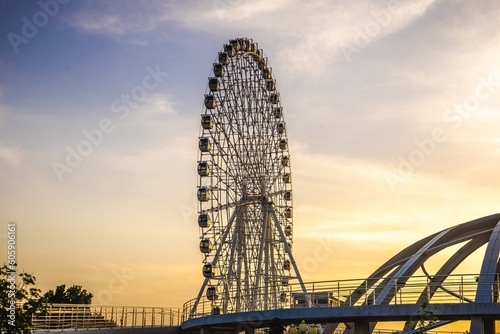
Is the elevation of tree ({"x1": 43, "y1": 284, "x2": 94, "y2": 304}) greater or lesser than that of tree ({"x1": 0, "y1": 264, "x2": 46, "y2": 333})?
greater

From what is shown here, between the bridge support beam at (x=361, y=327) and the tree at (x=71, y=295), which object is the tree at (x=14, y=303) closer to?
the bridge support beam at (x=361, y=327)

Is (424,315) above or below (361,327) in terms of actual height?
below

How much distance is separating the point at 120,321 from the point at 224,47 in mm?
20387

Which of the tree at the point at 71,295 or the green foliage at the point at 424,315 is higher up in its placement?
the tree at the point at 71,295

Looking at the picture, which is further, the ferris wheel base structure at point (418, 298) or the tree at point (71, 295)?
the tree at point (71, 295)

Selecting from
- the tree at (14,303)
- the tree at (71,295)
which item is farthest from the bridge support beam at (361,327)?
the tree at (71,295)

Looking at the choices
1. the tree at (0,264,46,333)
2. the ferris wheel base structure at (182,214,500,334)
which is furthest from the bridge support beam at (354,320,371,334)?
the tree at (0,264,46,333)

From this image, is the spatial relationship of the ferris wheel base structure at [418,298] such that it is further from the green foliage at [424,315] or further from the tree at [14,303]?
the tree at [14,303]

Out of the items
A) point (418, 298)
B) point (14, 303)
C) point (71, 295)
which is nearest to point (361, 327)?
point (418, 298)

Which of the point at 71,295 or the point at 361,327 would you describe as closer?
the point at 361,327

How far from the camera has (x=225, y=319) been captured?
145 ft

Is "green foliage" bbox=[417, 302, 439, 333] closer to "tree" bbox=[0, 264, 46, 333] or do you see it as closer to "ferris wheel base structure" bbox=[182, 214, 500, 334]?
"ferris wheel base structure" bbox=[182, 214, 500, 334]

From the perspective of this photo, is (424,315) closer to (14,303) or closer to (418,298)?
(418,298)

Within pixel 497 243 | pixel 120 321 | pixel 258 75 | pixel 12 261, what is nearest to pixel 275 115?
pixel 258 75
